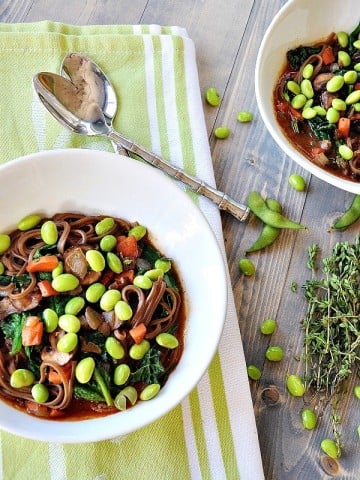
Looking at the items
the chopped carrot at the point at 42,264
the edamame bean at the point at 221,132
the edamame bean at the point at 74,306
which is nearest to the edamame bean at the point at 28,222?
the chopped carrot at the point at 42,264

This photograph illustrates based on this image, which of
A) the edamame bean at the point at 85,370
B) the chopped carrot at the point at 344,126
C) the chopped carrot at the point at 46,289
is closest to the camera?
the edamame bean at the point at 85,370

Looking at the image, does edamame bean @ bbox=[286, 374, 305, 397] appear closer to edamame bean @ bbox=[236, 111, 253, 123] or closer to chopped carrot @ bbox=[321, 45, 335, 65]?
edamame bean @ bbox=[236, 111, 253, 123]

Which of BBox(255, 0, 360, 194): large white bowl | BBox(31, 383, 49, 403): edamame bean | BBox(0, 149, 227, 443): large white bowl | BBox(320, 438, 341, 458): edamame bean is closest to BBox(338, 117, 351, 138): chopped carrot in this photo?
BBox(255, 0, 360, 194): large white bowl

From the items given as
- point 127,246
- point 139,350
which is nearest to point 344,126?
point 127,246

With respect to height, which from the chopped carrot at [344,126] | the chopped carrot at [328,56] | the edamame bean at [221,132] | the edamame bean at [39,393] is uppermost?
the chopped carrot at [328,56]

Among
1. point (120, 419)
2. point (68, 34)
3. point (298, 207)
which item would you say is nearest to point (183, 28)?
point (68, 34)

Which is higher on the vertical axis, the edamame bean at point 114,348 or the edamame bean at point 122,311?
the edamame bean at point 122,311

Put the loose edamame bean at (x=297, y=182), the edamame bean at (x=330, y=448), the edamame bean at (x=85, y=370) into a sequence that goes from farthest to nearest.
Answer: the loose edamame bean at (x=297, y=182) < the edamame bean at (x=330, y=448) < the edamame bean at (x=85, y=370)

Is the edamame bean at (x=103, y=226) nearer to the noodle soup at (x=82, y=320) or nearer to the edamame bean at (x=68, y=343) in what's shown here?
the noodle soup at (x=82, y=320)
